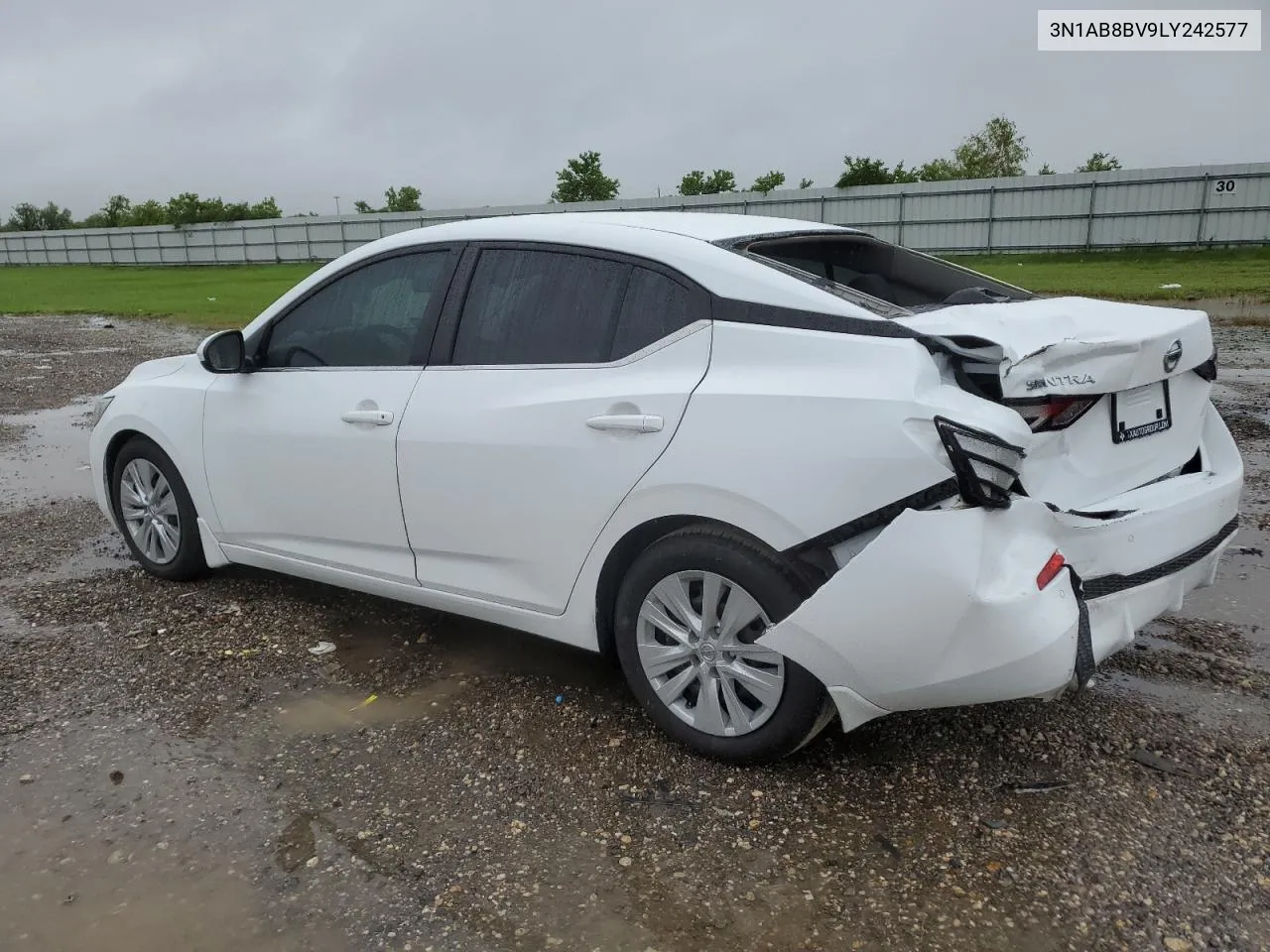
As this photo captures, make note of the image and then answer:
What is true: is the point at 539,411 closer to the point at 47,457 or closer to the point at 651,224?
the point at 651,224

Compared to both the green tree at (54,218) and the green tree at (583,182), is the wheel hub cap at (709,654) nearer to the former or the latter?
the green tree at (583,182)

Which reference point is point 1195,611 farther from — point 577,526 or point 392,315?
point 392,315

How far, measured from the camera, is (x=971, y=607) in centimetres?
261

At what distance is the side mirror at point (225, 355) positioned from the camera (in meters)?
4.42

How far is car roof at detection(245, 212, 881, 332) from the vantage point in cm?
312

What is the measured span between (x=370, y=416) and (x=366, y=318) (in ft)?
1.66

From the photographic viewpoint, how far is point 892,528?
2.66m

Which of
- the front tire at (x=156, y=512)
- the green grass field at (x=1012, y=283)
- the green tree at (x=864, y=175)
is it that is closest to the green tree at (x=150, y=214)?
the green grass field at (x=1012, y=283)

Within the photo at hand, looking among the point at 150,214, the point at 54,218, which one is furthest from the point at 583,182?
the point at 54,218

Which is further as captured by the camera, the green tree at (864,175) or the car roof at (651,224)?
the green tree at (864,175)

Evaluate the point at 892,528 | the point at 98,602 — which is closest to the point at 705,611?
the point at 892,528

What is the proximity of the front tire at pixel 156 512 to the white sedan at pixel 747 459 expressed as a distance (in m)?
0.74

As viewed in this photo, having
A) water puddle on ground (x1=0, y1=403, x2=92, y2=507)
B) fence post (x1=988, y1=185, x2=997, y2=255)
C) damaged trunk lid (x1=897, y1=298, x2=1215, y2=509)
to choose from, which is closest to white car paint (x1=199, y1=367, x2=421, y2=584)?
damaged trunk lid (x1=897, y1=298, x2=1215, y2=509)

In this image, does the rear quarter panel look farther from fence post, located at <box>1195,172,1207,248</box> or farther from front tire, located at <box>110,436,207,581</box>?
fence post, located at <box>1195,172,1207,248</box>
